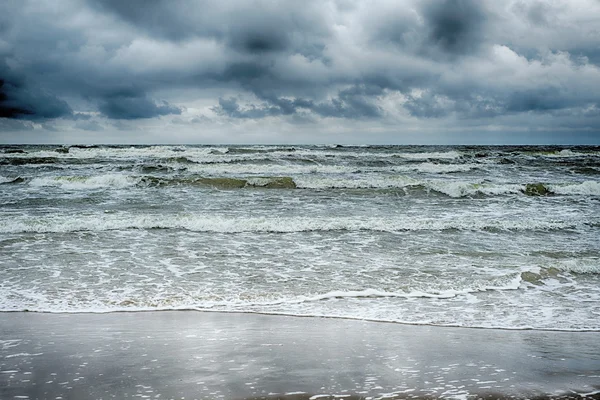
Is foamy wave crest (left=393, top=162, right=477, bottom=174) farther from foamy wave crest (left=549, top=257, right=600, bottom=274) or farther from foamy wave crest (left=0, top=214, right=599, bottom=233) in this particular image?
foamy wave crest (left=549, top=257, right=600, bottom=274)

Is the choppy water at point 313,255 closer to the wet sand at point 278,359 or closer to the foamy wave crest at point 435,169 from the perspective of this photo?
the wet sand at point 278,359

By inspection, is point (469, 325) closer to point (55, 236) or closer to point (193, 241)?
point (193, 241)

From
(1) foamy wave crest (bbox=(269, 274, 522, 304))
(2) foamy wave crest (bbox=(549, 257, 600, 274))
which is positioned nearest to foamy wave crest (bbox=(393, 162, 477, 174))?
(2) foamy wave crest (bbox=(549, 257, 600, 274))

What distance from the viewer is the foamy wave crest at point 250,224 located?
10.9 metres

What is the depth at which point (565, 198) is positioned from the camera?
17.9 m

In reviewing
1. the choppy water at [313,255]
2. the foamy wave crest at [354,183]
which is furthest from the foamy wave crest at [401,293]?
the foamy wave crest at [354,183]

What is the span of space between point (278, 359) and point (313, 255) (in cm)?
476

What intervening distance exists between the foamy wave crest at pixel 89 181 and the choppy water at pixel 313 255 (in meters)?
1.91

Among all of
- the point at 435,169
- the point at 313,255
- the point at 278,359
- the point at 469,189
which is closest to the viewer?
the point at 278,359

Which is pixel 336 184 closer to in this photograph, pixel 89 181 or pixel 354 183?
pixel 354 183

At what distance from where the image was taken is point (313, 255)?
8734 millimetres

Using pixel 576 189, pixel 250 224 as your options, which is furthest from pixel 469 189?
pixel 250 224

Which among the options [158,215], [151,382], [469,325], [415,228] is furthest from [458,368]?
[158,215]

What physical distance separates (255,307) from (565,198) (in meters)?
16.5
